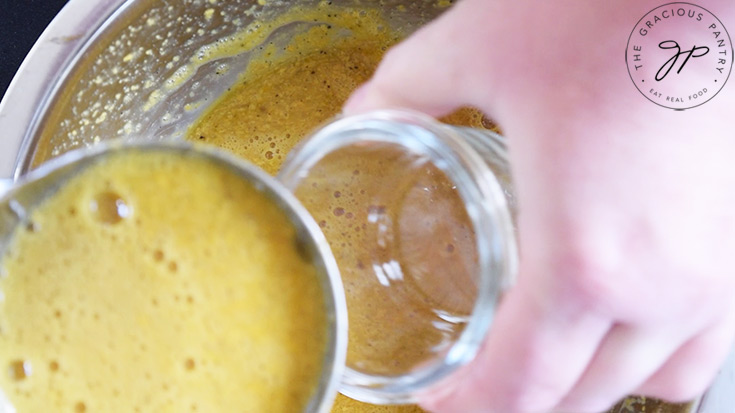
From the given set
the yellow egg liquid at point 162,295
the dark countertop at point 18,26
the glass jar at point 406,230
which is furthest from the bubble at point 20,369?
the dark countertop at point 18,26

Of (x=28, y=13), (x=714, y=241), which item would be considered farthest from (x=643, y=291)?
(x=28, y=13)

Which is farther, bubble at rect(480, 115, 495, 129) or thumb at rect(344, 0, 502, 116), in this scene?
bubble at rect(480, 115, 495, 129)

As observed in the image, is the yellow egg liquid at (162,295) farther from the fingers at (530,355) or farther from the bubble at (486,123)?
the bubble at (486,123)

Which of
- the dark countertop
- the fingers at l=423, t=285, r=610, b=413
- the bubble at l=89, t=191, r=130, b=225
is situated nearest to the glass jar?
the fingers at l=423, t=285, r=610, b=413

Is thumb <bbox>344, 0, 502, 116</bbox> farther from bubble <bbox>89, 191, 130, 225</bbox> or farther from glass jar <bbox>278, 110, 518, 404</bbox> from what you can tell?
bubble <bbox>89, 191, 130, 225</bbox>

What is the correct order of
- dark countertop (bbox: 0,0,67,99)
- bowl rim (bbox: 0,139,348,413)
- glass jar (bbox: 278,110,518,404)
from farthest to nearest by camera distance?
dark countertop (bbox: 0,0,67,99), glass jar (bbox: 278,110,518,404), bowl rim (bbox: 0,139,348,413)

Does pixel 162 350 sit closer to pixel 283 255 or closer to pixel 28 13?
pixel 283 255

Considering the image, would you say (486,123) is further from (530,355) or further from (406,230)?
(530,355)
